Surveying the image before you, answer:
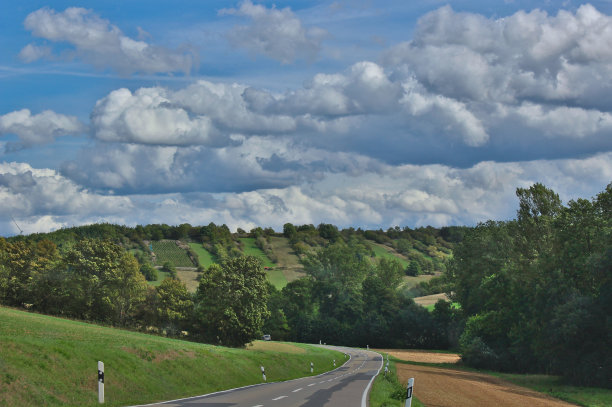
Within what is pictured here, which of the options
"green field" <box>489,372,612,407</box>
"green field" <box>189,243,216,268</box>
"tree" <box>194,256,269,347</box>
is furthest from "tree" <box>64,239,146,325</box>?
"green field" <box>189,243,216,268</box>

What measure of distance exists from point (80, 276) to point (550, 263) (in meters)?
71.8

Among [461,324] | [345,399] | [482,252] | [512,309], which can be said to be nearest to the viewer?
[345,399]

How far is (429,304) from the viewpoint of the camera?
152m

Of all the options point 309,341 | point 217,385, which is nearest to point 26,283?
point 309,341

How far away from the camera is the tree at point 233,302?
9325cm

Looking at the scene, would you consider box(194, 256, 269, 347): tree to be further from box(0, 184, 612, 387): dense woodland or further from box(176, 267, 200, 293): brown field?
box(176, 267, 200, 293): brown field

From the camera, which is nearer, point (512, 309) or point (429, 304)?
point (512, 309)

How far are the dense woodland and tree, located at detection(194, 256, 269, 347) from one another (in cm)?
18

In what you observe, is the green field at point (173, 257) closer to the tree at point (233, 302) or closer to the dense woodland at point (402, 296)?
the dense woodland at point (402, 296)

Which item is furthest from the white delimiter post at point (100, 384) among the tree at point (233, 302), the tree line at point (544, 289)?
the tree at point (233, 302)

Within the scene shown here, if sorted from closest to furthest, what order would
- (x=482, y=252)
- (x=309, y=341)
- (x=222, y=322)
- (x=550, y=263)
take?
(x=550, y=263), (x=482, y=252), (x=222, y=322), (x=309, y=341)

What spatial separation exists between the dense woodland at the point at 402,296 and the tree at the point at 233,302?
180 mm

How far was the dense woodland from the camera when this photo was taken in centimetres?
5300

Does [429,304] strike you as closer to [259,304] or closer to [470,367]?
[259,304]
